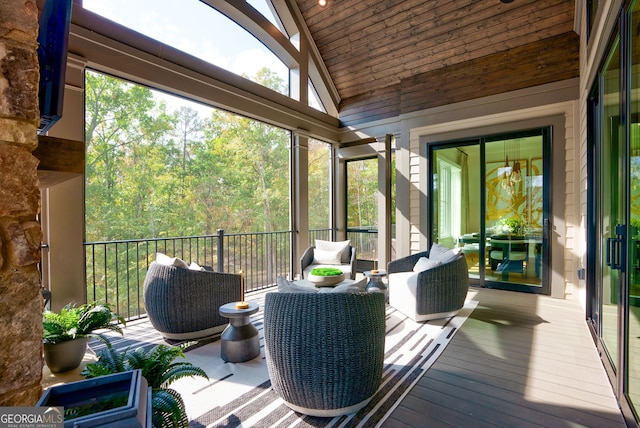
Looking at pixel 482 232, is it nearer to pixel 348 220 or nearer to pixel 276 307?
pixel 348 220

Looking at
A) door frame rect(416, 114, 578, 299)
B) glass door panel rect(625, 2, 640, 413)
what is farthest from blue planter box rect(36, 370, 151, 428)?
door frame rect(416, 114, 578, 299)

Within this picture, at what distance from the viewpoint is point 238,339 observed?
8.80 ft

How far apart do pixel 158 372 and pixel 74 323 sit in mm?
885

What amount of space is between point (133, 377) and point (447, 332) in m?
2.98

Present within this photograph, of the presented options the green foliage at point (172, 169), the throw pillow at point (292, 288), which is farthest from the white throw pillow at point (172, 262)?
the green foliage at point (172, 169)

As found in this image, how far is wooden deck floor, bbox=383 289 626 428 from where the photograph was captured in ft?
6.25

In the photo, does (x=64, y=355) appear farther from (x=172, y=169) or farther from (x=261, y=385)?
(x=172, y=169)

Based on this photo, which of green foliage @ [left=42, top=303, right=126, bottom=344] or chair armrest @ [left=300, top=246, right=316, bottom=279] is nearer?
green foliage @ [left=42, top=303, right=126, bottom=344]

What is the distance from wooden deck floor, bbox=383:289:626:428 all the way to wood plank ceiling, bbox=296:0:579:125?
3.55 metres

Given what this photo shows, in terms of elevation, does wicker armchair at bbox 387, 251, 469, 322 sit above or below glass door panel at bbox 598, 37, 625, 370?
below

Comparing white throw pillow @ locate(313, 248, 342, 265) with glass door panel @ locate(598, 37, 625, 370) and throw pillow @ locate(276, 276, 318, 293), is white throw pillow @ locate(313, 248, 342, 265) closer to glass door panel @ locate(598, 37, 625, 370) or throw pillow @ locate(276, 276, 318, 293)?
throw pillow @ locate(276, 276, 318, 293)

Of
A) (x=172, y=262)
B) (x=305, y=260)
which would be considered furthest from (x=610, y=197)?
(x=172, y=262)

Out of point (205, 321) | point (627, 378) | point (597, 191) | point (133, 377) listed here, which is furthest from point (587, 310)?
point (133, 377)

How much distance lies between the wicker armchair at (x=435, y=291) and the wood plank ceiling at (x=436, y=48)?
318 centimetres
